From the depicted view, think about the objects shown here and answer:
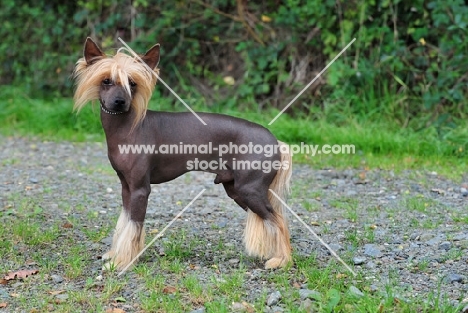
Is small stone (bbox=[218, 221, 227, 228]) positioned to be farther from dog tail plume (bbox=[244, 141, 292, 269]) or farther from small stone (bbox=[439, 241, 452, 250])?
small stone (bbox=[439, 241, 452, 250])

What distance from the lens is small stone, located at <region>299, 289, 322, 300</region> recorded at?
390 centimetres

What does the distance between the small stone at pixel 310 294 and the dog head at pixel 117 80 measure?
4.49 feet

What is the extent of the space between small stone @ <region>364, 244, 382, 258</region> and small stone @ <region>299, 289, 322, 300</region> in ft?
2.72

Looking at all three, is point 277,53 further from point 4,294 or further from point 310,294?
point 4,294

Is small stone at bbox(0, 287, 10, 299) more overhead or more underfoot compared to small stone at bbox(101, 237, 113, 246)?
more overhead

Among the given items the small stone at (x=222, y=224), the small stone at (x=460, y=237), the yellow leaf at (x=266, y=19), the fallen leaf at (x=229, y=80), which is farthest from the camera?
the fallen leaf at (x=229, y=80)

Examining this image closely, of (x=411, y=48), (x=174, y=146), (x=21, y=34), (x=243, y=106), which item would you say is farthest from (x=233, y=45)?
(x=174, y=146)

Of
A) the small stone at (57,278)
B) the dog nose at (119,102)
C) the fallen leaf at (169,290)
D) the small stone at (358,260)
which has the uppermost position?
the dog nose at (119,102)

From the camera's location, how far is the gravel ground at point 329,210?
4.42m

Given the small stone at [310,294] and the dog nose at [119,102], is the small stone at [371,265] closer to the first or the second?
the small stone at [310,294]

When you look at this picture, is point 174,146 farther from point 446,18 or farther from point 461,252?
point 446,18

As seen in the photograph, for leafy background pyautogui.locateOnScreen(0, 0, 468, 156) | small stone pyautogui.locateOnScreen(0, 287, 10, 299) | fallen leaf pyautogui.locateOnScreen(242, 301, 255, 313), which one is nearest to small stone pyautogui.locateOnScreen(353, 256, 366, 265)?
fallen leaf pyautogui.locateOnScreen(242, 301, 255, 313)

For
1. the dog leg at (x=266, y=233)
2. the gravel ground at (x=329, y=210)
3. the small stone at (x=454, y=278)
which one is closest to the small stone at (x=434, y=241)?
the gravel ground at (x=329, y=210)

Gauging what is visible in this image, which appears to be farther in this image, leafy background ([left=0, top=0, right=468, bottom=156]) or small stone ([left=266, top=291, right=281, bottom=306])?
leafy background ([left=0, top=0, right=468, bottom=156])
